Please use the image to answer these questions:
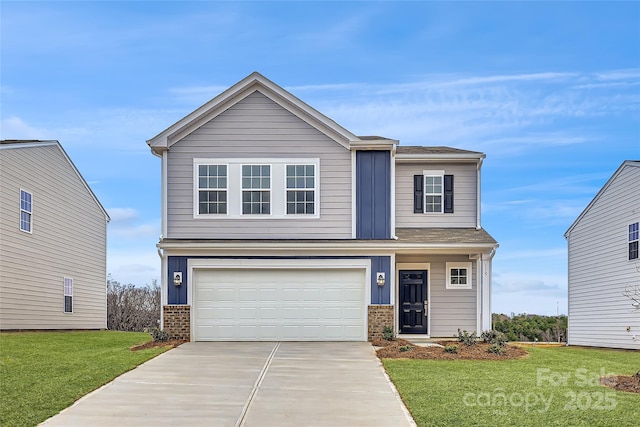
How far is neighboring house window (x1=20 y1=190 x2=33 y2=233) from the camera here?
24.3 m

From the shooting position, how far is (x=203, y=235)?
66.1 feet

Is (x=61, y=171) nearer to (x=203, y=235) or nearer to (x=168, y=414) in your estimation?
(x=203, y=235)

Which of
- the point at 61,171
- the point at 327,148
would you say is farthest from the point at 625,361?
the point at 61,171

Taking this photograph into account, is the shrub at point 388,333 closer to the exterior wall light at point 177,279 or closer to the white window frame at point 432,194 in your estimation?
the white window frame at point 432,194

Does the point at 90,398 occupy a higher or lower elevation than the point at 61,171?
lower

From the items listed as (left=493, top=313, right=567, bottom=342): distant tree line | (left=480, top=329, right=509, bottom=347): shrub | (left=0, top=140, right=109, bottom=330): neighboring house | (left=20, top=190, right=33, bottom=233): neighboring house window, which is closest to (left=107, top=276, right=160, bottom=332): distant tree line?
(left=0, top=140, right=109, bottom=330): neighboring house

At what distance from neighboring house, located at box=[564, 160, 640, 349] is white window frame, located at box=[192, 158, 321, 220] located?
10.2 meters

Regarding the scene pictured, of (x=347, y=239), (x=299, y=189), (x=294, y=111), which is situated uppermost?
(x=294, y=111)

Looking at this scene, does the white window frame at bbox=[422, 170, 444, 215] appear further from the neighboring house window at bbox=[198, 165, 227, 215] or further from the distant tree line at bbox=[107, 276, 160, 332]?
the distant tree line at bbox=[107, 276, 160, 332]

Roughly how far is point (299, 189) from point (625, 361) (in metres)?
9.72

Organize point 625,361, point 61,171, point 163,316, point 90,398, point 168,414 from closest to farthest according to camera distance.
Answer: point 168,414
point 90,398
point 625,361
point 163,316
point 61,171

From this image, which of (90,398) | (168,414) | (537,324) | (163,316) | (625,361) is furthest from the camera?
(537,324)

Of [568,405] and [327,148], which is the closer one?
[568,405]

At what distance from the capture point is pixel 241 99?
67.5 ft
